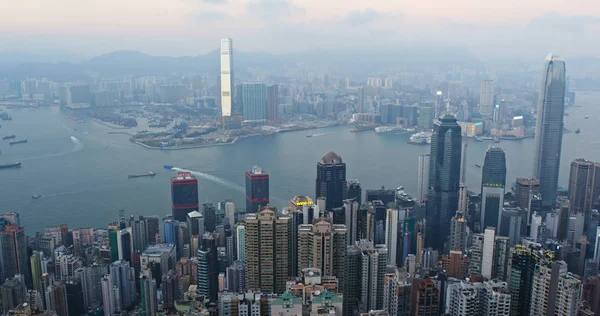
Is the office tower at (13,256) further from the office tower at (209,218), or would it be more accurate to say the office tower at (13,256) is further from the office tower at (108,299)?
the office tower at (209,218)

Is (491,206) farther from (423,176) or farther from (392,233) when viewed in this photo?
(392,233)

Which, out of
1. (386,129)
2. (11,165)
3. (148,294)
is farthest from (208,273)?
(386,129)

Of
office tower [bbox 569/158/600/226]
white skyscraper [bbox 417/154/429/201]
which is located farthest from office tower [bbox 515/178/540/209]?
white skyscraper [bbox 417/154/429/201]

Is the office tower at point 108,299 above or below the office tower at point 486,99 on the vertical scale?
below

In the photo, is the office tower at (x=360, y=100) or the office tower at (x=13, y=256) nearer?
the office tower at (x=13, y=256)

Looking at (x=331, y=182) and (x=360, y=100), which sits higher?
(x=360, y=100)

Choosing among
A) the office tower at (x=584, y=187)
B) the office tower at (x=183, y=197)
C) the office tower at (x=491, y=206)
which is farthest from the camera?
the office tower at (x=584, y=187)

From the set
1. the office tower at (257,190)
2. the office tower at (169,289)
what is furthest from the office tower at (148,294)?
the office tower at (257,190)

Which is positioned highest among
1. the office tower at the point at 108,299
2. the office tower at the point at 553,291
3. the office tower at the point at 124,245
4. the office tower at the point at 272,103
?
the office tower at the point at 272,103
